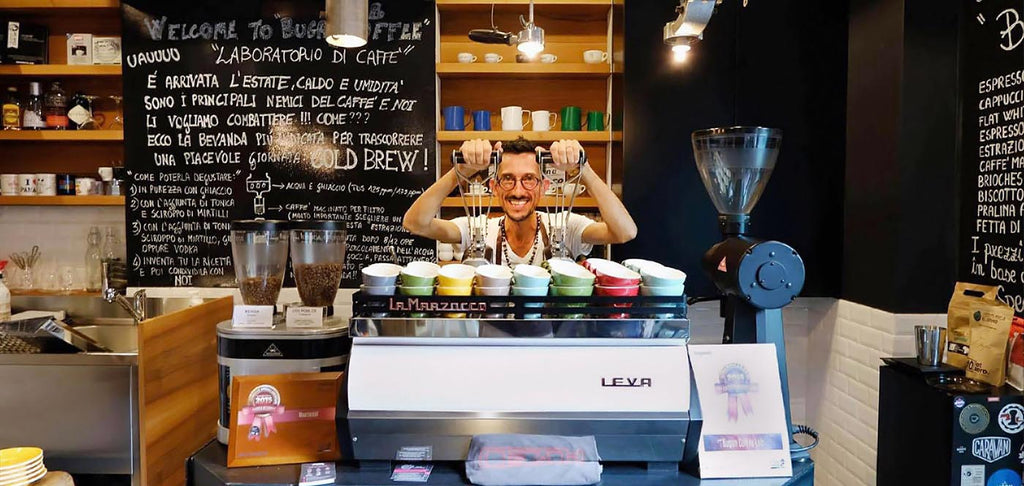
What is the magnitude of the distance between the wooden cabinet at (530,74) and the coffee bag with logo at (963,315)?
1628 millimetres

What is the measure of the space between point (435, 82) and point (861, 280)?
222cm

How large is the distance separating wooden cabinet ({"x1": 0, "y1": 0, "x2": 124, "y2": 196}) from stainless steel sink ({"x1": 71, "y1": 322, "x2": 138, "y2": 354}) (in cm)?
67

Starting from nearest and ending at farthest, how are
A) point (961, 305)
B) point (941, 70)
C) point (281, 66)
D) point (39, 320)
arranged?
point (961, 305)
point (941, 70)
point (39, 320)
point (281, 66)

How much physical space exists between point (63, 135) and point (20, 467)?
7.95 feet

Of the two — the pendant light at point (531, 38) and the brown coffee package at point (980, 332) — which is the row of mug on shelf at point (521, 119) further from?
the brown coffee package at point (980, 332)

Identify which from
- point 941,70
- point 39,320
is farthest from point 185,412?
point 941,70

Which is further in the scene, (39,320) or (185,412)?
(39,320)

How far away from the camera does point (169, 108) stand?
3.33 m

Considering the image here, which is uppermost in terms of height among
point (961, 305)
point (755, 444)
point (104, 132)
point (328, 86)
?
point (328, 86)

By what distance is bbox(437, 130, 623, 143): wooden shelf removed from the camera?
10.5 feet

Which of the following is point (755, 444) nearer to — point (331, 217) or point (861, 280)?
point (861, 280)

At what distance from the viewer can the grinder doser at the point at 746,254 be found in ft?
4.43

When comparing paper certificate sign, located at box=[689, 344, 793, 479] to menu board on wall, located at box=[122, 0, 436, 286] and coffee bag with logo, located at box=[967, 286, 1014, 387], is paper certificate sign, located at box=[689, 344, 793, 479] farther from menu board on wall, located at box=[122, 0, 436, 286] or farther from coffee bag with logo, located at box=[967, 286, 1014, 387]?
menu board on wall, located at box=[122, 0, 436, 286]

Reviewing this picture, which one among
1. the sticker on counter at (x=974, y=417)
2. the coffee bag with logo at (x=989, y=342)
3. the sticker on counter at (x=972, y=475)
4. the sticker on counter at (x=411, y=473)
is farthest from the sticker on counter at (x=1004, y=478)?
the sticker on counter at (x=411, y=473)
